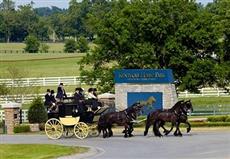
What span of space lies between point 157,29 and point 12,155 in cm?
2157

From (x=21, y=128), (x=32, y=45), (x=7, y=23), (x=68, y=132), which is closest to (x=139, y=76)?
(x=21, y=128)

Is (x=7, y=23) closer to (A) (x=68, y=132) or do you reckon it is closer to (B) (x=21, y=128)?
(B) (x=21, y=128)

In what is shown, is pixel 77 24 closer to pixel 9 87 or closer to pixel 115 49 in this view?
pixel 9 87

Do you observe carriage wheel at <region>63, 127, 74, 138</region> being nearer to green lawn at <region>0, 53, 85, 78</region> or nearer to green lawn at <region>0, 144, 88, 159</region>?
green lawn at <region>0, 144, 88, 159</region>

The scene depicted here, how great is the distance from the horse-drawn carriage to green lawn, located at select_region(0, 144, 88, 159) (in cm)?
335

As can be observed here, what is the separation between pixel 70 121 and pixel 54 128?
2.90 feet

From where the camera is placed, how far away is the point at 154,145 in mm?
25953

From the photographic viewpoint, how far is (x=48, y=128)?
3044 centimetres

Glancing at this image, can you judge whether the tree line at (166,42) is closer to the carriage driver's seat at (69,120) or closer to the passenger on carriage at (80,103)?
the passenger on carriage at (80,103)

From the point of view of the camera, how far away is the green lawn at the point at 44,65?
87.3 metres

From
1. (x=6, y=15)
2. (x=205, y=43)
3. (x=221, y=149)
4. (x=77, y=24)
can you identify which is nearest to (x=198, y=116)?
(x=205, y=43)

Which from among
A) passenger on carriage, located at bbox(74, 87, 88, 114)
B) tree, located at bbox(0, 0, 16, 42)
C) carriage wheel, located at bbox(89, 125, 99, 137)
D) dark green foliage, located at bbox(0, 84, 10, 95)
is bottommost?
carriage wheel, located at bbox(89, 125, 99, 137)

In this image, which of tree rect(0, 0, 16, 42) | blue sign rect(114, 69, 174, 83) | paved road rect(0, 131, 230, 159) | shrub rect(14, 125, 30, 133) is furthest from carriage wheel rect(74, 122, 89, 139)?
tree rect(0, 0, 16, 42)

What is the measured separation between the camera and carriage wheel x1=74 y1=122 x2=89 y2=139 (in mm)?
29797
